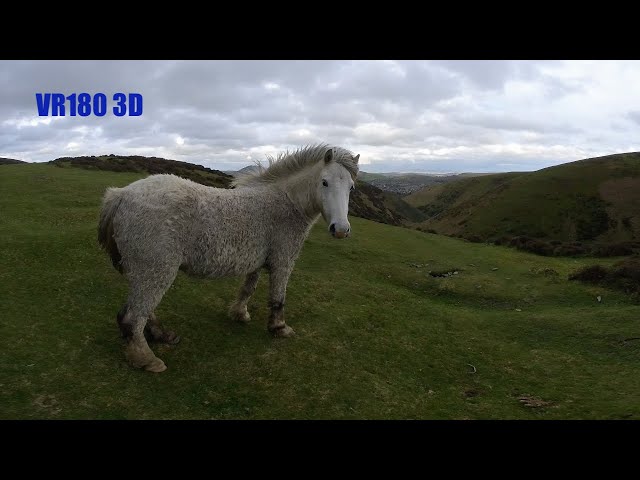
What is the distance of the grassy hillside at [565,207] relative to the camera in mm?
60844

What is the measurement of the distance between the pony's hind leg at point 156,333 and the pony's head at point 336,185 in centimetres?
428

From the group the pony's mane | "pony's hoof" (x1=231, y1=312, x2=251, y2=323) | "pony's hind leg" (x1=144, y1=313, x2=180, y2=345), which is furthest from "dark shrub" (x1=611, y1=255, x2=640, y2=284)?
"pony's hind leg" (x1=144, y1=313, x2=180, y2=345)

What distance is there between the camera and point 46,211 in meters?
19.5

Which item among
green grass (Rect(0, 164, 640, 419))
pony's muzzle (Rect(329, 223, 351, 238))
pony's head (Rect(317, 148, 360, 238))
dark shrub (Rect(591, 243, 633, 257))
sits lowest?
green grass (Rect(0, 164, 640, 419))

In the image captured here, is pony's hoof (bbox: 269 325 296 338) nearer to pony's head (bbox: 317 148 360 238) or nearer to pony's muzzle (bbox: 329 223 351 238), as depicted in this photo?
pony's head (bbox: 317 148 360 238)

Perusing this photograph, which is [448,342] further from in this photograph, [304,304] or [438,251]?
[438,251]

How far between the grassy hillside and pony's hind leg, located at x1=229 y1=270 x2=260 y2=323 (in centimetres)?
5569

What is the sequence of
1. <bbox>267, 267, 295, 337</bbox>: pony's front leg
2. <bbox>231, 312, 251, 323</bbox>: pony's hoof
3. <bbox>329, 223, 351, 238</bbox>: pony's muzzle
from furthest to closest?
<bbox>231, 312, 251, 323</bbox>: pony's hoof < <bbox>267, 267, 295, 337</bbox>: pony's front leg < <bbox>329, 223, 351, 238</bbox>: pony's muzzle

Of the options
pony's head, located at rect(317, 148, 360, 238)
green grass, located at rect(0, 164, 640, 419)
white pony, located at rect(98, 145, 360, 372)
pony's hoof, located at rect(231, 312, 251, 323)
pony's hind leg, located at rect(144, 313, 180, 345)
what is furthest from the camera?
pony's hoof, located at rect(231, 312, 251, 323)

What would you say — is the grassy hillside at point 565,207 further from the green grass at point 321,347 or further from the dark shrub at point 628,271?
the green grass at point 321,347

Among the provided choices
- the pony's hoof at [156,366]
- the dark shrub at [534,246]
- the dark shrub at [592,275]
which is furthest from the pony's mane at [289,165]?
the dark shrub at [534,246]

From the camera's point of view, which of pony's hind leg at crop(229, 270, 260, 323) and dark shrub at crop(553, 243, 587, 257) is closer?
pony's hind leg at crop(229, 270, 260, 323)

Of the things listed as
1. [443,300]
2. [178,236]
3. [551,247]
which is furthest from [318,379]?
[551,247]

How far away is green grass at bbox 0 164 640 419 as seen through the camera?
7281mm
